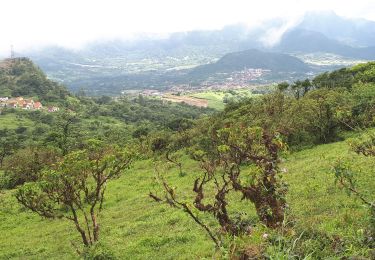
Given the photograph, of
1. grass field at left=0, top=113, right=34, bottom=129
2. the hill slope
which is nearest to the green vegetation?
grass field at left=0, top=113, right=34, bottom=129

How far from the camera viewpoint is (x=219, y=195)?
9172 millimetres

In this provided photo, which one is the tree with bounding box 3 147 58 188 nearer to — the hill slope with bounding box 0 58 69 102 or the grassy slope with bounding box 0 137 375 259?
the grassy slope with bounding box 0 137 375 259

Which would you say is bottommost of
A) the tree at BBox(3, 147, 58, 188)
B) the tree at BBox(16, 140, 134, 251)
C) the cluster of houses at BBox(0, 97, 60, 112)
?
the cluster of houses at BBox(0, 97, 60, 112)

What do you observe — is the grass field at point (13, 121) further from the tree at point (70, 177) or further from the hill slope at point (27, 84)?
the tree at point (70, 177)

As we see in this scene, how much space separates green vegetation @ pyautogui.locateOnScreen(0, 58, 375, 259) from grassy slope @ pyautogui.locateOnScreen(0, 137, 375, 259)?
80 mm

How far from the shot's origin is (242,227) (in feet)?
26.5

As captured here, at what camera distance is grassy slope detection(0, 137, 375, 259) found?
13557 mm

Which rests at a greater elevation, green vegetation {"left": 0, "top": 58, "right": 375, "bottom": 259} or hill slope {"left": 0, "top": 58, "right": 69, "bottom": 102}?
green vegetation {"left": 0, "top": 58, "right": 375, "bottom": 259}

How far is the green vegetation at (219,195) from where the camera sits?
25.0 ft

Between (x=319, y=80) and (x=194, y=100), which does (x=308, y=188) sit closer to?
(x=319, y=80)

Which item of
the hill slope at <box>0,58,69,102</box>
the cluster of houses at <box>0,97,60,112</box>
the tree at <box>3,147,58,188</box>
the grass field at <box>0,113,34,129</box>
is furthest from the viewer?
the hill slope at <box>0,58,69,102</box>

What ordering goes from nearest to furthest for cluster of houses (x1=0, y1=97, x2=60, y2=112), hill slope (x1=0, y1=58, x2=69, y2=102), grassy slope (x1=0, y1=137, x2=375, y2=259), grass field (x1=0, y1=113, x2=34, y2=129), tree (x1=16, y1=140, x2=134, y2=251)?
grassy slope (x1=0, y1=137, x2=375, y2=259) < tree (x1=16, y1=140, x2=134, y2=251) < grass field (x1=0, y1=113, x2=34, y2=129) < cluster of houses (x1=0, y1=97, x2=60, y2=112) < hill slope (x1=0, y1=58, x2=69, y2=102)

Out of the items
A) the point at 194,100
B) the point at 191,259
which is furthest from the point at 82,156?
the point at 194,100

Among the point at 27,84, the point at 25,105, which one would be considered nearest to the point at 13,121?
the point at 25,105
